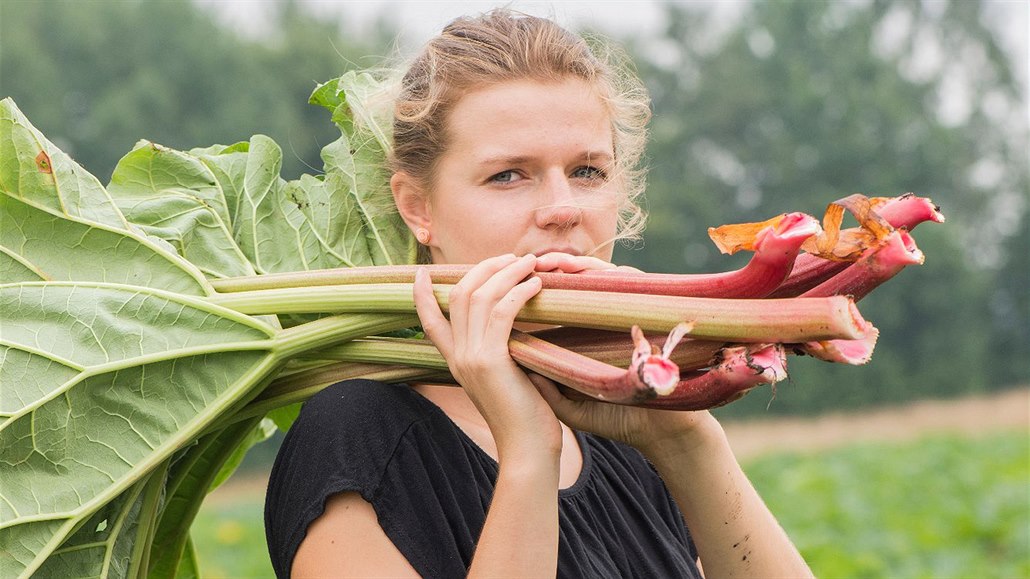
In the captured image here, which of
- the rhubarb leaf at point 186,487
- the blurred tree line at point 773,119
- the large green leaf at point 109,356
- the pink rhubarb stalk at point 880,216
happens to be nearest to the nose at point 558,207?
the large green leaf at point 109,356

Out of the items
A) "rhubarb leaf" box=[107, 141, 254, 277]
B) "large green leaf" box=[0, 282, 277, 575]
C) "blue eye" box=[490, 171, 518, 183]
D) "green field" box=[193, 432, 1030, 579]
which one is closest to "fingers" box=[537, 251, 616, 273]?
"blue eye" box=[490, 171, 518, 183]

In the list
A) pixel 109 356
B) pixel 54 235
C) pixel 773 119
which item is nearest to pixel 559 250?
pixel 109 356

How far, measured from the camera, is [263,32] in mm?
46156

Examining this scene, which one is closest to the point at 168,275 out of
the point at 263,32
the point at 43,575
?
the point at 43,575

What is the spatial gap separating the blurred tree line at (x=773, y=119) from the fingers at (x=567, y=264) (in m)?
31.8

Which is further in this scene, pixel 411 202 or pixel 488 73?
pixel 411 202

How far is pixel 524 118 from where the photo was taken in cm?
230

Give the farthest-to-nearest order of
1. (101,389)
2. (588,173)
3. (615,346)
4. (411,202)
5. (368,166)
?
1. (368,166)
2. (411,202)
3. (588,173)
4. (101,389)
5. (615,346)

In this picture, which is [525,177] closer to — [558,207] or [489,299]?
[558,207]

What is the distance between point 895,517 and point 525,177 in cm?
1230

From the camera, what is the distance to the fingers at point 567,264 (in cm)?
208

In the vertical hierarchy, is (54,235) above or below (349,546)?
above

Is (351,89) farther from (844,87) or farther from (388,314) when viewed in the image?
(844,87)

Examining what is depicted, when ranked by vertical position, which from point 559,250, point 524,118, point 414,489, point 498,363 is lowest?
point 414,489
